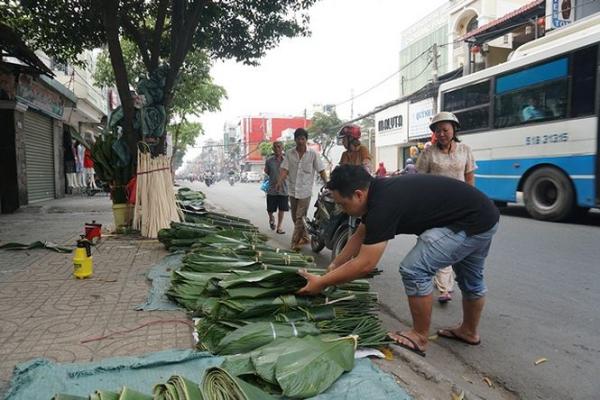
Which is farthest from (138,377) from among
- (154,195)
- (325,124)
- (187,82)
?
(325,124)

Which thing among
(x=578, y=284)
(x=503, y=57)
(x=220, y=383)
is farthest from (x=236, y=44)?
(x=503, y=57)

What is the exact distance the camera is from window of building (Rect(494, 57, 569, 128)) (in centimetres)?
855

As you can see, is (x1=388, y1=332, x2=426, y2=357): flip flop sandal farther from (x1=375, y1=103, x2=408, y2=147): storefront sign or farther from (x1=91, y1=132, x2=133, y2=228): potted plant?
(x1=375, y1=103, x2=408, y2=147): storefront sign

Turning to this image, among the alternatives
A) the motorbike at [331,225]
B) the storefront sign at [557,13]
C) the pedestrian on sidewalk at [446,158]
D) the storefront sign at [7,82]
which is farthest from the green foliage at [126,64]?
the storefront sign at [557,13]

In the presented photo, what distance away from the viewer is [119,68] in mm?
7105

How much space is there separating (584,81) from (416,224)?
24.3 ft

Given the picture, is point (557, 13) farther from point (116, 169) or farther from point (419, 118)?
point (116, 169)

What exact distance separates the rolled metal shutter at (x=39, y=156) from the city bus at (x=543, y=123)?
12066 mm

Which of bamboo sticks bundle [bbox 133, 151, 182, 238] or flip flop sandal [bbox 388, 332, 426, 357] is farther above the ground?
bamboo sticks bundle [bbox 133, 151, 182, 238]

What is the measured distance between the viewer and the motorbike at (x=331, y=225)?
16.1ft

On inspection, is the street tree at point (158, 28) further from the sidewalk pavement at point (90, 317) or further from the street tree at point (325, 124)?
the street tree at point (325, 124)

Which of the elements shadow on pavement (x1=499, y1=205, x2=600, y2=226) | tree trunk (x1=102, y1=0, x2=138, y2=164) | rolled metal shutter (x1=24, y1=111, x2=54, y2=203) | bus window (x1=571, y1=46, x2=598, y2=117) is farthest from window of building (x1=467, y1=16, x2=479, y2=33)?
tree trunk (x1=102, y1=0, x2=138, y2=164)

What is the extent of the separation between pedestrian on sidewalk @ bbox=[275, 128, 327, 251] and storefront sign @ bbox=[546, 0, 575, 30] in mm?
13512

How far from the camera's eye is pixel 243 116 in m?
87.6
